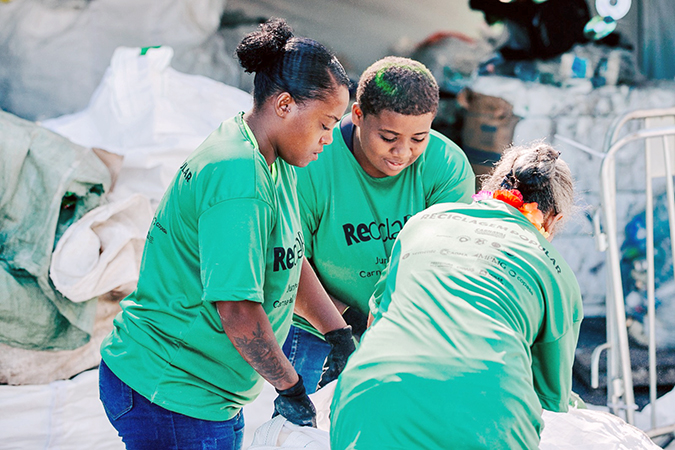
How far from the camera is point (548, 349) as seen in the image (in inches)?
57.4

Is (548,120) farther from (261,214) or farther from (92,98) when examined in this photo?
(261,214)

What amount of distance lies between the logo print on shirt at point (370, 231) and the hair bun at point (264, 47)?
64cm

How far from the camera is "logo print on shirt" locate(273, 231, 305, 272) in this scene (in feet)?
4.60

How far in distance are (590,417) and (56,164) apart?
216 centimetres

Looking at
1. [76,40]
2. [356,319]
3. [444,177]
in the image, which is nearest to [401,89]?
[444,177]

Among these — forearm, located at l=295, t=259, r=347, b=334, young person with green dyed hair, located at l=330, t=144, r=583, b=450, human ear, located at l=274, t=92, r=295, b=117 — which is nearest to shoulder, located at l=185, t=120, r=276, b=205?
human ear, located at l=274, t=92, r=295, b=117

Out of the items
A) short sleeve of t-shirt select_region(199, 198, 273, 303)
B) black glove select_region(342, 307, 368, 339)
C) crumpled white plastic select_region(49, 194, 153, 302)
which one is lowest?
crumpled white plastic select_region(49, 194, 153, 302)

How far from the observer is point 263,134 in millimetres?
1428

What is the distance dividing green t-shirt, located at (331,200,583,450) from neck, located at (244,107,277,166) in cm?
38

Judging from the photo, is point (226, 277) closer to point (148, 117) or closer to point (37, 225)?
point (37, 225)

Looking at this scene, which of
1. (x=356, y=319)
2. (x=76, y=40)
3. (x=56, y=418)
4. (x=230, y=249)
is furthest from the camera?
(x=76, y=40)

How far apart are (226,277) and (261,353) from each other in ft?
0.66

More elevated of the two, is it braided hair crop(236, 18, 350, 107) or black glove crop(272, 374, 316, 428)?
braided hair crop(236, 18, 350, 107)

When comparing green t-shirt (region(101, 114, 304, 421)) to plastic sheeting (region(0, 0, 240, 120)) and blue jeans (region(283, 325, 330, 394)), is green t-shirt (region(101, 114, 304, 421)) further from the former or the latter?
plastic sheeting (region(0, 0, 240, 120))
